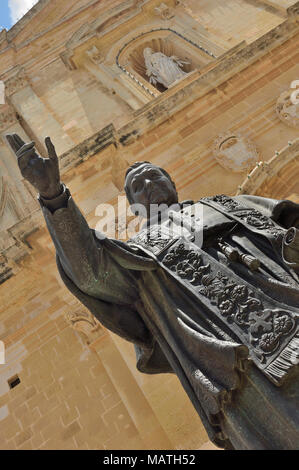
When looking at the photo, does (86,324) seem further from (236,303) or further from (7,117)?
(7,117)

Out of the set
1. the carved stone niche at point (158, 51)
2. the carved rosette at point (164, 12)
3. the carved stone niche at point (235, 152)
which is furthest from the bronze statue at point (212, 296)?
the carved rosette at point (164, 12)

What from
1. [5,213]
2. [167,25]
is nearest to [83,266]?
[5,213]

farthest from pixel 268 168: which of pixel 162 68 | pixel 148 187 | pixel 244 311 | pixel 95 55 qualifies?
pixel 95 55

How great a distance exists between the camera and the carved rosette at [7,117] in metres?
12.9

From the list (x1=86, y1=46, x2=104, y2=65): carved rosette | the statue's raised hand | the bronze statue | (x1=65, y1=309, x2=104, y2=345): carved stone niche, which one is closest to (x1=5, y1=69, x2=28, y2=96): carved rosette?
(x1=86, y1=46, x2=104, y2=65): carved rosette

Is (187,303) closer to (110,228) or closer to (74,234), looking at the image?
(74,234)

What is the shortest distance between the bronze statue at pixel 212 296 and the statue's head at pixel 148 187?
63 millimetres

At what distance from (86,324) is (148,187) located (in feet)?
11.5

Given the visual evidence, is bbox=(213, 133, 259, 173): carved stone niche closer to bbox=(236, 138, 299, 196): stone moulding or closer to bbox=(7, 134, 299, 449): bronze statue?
bbox=(236, 138, 299, 196): stone moulding

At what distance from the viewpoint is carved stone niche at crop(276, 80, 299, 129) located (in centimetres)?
735

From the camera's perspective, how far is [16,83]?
41.5ft

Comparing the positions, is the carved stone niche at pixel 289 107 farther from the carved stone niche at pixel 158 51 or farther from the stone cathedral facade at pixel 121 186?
the carved stone niche at pixel 158 51

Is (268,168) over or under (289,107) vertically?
under
